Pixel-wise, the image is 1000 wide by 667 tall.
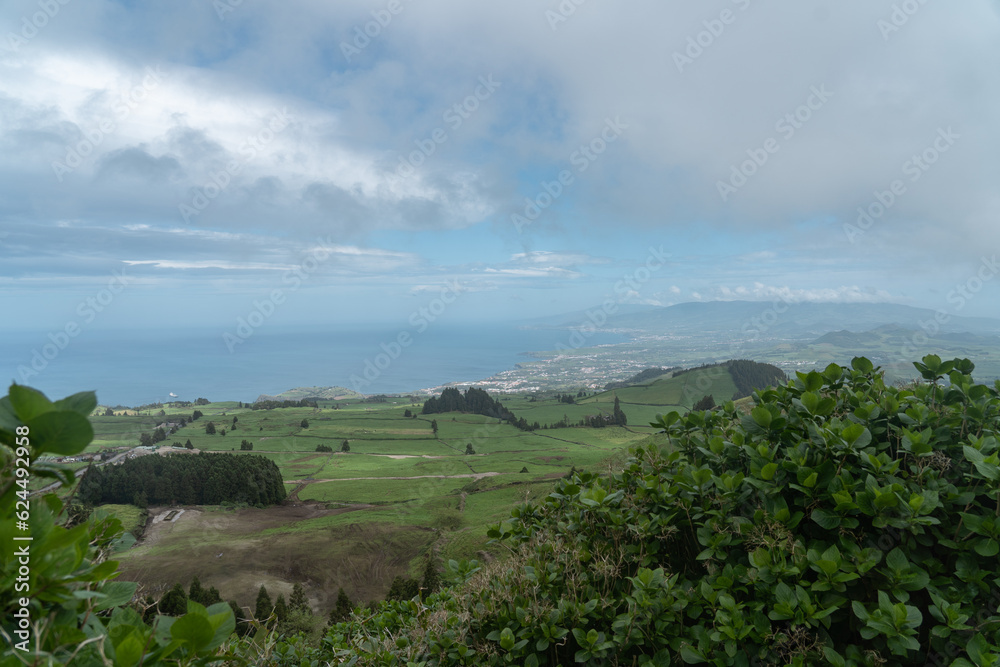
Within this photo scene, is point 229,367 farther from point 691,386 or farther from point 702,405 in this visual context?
point 702,405

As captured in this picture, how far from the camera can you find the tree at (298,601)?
68.1 feet

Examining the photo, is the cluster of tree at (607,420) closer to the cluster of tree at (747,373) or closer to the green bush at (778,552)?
the cluster of tree at (747,373)

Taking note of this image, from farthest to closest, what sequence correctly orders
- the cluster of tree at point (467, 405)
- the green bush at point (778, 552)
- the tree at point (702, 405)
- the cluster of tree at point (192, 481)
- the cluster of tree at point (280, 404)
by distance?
the cluster of tree at point (280, 404)
the cluster of tree at point (467, 405)
the cluster of tree at point (192, 481)
the tree at point (702, 405)
the green bush at point (778, 552)

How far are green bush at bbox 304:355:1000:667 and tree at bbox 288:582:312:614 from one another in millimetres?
21351

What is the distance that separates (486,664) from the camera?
2762mm

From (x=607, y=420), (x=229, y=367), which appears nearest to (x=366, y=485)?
(x=607, y=420)

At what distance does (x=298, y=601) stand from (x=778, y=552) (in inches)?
1018

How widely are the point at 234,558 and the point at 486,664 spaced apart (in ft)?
110

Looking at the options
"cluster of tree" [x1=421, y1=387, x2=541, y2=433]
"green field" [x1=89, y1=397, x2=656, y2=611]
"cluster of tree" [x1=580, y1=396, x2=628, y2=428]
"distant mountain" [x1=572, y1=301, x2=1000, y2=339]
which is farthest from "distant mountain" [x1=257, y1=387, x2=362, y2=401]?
"distant mountain" [x1=572, y1=301, x2=1000, y2=339]

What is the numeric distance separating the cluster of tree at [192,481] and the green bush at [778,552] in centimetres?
4325

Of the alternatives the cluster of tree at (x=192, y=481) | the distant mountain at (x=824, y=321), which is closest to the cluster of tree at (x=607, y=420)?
the cluster of tree at (x=192, y=481)

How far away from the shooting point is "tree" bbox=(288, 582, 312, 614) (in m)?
20.8

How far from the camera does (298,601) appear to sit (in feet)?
73.7

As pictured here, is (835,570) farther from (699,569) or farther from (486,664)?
(486,664)
